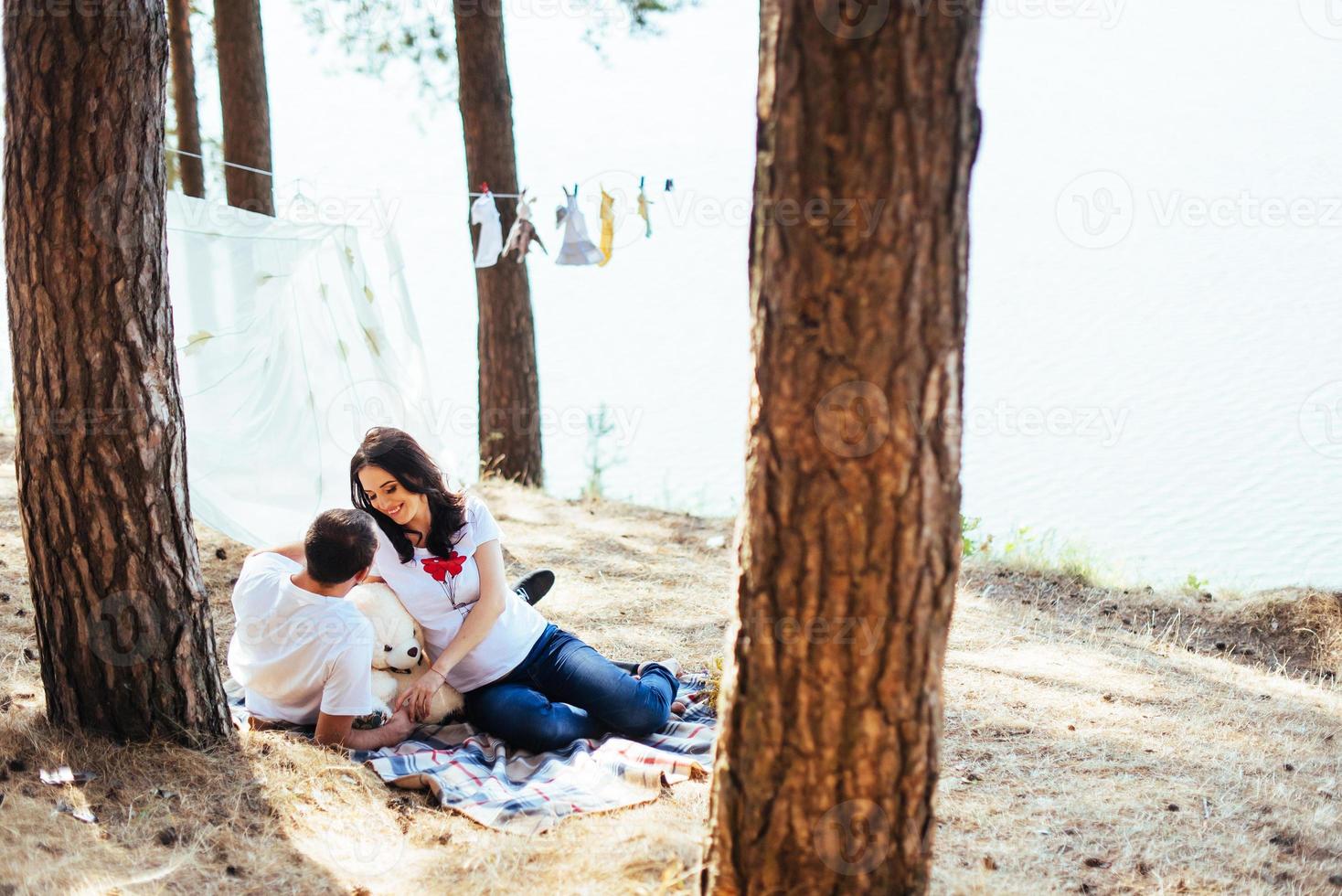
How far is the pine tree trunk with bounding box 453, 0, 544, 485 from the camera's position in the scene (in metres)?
5.82

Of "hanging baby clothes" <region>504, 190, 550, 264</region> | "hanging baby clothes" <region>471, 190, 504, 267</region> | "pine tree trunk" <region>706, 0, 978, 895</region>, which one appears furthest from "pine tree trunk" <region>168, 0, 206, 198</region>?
"pine tree trunk" <region>706, 0, 978, 895</region>

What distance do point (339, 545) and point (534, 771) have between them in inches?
27.8

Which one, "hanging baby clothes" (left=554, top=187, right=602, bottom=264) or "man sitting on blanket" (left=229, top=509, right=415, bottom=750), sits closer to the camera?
"man sitting on blanket" (left=229, top=509, right=415, bottom=750)

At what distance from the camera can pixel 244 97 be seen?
599 cm

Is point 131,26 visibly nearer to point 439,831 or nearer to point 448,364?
point 439,831

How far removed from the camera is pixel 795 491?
1520 millimetres

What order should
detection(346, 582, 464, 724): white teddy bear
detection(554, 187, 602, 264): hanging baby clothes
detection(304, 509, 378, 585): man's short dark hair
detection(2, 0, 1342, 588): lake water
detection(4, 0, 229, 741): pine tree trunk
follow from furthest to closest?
detection(2, 0, 1342, 588): lake water < detection(554, 187, 602, 264): hanging baby clothes < detection(346, 582, 464, 724): white teddy bear < detection(304, 509, 378, 585): man's short dark hair < detection(4, 0, 229, 741): pine tree trunk

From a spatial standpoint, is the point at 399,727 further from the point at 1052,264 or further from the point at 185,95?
the point at 1052,264

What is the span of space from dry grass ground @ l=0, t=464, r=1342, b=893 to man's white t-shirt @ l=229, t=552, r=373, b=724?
5.2 inches

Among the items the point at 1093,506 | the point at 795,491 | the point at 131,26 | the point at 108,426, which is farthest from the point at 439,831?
the point at 1093,506

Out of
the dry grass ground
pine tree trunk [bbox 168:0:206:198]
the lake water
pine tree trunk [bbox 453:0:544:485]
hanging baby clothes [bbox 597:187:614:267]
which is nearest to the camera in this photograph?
the dry grass ground

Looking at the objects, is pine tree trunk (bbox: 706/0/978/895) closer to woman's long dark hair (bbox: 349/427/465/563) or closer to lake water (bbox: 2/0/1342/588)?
woman's long dark hair (bbox: 349/427/465/563)

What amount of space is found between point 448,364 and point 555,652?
12.3 m

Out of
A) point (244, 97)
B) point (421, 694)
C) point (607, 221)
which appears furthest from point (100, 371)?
point (244, 97)
